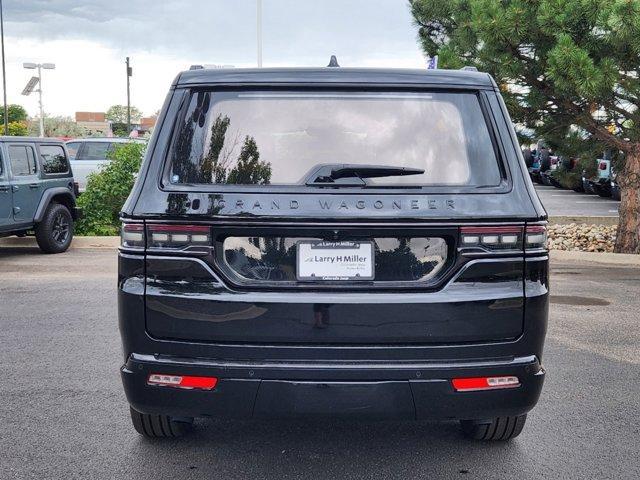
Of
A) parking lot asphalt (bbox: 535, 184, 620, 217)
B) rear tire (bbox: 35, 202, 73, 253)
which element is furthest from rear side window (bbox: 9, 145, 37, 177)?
parking lot asphalt (bbox: 535, 184, 620, 217)

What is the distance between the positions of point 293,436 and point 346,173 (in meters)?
1.60

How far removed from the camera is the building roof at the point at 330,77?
128 inches

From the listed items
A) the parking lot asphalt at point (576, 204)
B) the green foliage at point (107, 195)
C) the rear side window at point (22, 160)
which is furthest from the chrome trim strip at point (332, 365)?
the parking lot asphalt at point (576, 204)

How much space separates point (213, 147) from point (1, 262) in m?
8.72

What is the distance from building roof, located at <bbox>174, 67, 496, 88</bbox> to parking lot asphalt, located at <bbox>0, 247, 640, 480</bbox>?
4.88 ft

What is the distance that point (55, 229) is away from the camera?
11.8m

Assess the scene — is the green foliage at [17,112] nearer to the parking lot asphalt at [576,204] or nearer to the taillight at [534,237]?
the parking lot asphalt at [576,204]

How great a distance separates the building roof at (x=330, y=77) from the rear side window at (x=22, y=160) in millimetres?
8544

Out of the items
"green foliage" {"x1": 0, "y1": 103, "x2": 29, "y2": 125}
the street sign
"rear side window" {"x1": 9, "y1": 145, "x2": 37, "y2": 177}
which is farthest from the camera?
"green foliage" {"x1": 0, "y1": 103, "x2": 29, "y2": 125}

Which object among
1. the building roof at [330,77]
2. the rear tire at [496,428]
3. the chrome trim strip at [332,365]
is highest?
the building roof at [330,77]

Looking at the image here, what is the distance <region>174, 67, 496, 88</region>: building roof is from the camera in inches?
128

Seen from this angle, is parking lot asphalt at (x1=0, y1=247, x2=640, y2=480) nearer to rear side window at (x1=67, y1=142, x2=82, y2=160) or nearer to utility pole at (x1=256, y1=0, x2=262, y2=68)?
rear side window at (x1=67, y1=142, x2=82, y2=160)

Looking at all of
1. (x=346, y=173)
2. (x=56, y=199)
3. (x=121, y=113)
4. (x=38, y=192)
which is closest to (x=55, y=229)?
(x=56, y=199)

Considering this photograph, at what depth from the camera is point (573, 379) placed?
517 cm
